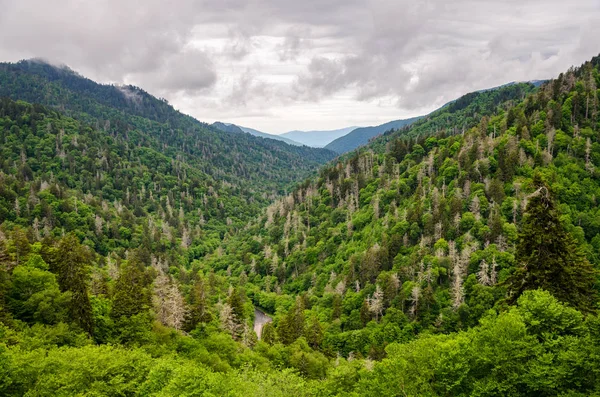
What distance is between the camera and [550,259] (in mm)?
37781

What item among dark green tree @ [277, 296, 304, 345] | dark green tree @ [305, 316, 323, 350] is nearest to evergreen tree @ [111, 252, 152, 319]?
dark green tree @ [277, 296, 304, 345]

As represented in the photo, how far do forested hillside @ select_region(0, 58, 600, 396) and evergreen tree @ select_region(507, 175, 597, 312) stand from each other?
5.1 inches

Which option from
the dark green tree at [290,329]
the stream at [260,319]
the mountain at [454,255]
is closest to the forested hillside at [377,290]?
the mountain at [454,255]

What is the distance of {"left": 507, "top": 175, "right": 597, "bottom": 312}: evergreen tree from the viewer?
3747cm

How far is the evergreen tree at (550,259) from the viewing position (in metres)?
37.5

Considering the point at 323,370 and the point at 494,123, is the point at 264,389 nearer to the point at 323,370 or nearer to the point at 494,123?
the point at 323,370

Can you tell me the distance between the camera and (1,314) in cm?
5038

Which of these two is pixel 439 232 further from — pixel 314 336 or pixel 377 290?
pixel 314 336

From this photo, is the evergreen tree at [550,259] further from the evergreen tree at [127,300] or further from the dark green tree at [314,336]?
the dark green tree at [314,336]

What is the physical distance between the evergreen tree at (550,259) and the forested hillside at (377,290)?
130 mm

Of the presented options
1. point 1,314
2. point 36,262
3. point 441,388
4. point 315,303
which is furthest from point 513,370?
point 315,303

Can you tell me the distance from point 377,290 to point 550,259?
251 ft

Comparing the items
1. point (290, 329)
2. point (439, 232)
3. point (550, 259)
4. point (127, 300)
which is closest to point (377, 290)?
point (439, 232)

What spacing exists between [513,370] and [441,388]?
571 centimetres
